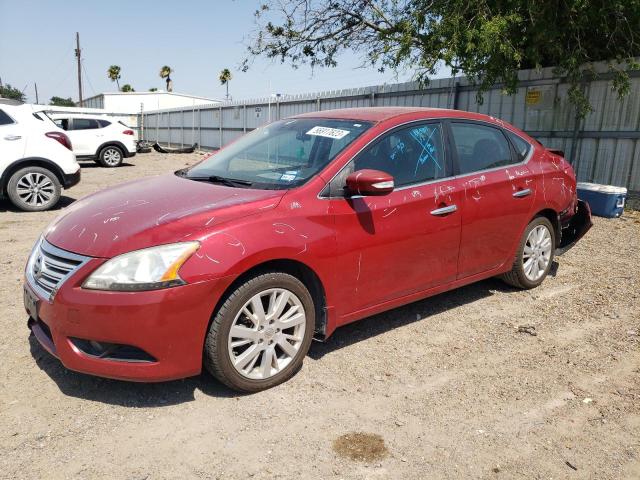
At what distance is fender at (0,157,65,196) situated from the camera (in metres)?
8.41

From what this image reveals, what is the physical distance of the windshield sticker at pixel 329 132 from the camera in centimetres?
379

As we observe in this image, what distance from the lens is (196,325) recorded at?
9.36 feet

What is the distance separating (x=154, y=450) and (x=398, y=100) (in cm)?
1201

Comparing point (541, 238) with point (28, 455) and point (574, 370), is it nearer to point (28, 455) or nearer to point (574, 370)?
point (574, 370)

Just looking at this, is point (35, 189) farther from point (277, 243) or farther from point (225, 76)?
point (225, 76)

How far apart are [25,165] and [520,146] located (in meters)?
7.45

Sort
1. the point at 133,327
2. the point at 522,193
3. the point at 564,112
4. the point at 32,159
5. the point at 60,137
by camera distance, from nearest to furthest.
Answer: the point at 133,327
the point at 522,193
the point at 32,159
the point at 60,137
the point at 564,112

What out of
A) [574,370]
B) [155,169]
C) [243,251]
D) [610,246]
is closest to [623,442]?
[574,370]

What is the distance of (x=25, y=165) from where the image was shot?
28.0 feet

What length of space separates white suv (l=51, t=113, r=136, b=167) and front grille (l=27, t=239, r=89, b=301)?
14.6 meters

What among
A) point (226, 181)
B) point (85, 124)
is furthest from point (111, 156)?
point (226, 181)

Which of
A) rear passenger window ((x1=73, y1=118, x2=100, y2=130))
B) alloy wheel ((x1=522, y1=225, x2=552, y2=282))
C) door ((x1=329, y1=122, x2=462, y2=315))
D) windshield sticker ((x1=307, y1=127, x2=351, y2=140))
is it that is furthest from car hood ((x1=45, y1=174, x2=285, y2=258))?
rear passenger window ((x1=73, y1=118, x2=100, y2=130))

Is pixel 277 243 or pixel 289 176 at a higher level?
pixel 289 176

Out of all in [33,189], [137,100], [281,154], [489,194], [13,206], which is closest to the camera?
[281,154]
